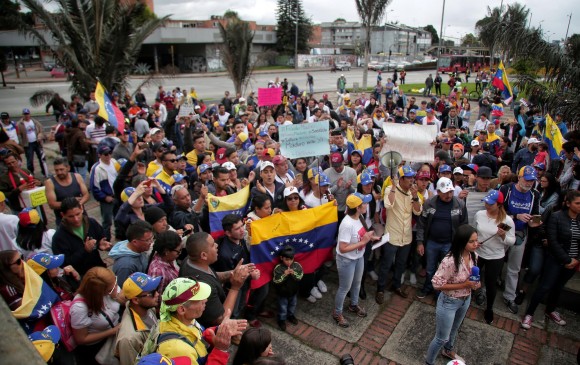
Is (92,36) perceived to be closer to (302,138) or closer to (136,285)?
(302,138)

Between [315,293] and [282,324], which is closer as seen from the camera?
[282,324]

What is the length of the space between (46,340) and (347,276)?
3.34 metres

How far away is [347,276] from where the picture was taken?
496 cm

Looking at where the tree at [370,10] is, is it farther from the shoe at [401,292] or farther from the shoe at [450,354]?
the shoe at [450,354]

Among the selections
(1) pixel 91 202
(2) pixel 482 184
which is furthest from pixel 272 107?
(2) pixel 482 184

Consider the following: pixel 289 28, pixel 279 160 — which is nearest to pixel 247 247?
pixel 279 160

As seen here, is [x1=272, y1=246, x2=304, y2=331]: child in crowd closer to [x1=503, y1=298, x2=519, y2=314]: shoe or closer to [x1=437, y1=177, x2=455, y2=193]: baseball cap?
[x1=437, y1=177, x2=455, y2=193]: baseball cap

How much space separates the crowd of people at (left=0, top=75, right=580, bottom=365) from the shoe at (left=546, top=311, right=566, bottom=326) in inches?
0.8

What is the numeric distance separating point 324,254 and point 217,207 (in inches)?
67.5

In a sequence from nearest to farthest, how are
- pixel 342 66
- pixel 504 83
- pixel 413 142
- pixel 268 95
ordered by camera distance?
pixel 413 142, pixel 504 83, pixel 268 95, pixel 342 66

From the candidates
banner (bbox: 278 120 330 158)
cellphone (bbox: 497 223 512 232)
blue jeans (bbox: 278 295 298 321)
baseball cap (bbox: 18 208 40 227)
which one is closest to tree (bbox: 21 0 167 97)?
banner (bbox: 278 120 330 158)

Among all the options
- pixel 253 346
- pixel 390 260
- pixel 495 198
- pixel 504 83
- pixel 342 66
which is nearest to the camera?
Result: pixel 253 346

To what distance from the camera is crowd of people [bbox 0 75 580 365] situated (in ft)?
10.4

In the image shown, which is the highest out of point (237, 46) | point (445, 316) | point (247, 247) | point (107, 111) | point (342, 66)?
point (342, 66)
